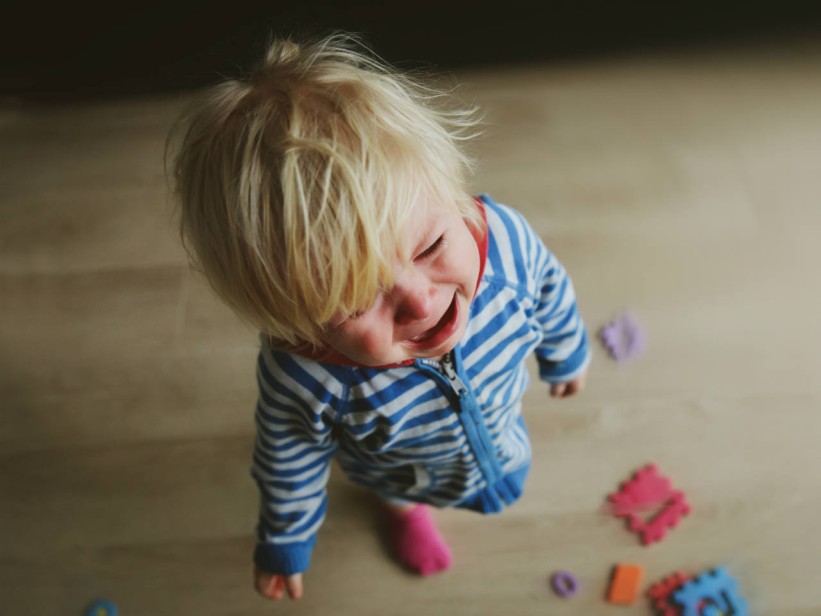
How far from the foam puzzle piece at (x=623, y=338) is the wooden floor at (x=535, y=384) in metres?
0.02

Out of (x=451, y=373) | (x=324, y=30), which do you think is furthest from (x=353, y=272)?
(x=324, y=30)

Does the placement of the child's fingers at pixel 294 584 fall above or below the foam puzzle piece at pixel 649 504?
below

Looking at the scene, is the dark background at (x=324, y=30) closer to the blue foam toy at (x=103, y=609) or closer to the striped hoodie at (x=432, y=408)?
the striped hoodie at (x=432, y=408)

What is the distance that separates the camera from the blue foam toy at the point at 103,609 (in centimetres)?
96

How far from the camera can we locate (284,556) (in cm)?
77

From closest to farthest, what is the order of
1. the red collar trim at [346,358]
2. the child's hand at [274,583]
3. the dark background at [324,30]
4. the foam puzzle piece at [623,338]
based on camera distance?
the red collar trim at [346,358]
the child's hand at [274,583]
the foam puzzle piece at [623,338]
the dark background at [324,30]

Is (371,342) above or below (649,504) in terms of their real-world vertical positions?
above

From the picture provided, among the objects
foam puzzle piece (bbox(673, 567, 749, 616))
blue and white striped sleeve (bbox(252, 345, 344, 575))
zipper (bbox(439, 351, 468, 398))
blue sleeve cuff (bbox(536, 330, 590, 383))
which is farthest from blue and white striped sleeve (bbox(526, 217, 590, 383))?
foam puzzle piece (bbox(673, 567, 749, 616))

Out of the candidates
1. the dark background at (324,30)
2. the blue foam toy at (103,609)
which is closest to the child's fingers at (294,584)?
the blue foam toy at (103,609)

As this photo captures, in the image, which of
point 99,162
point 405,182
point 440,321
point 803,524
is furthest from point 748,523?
point 99,162

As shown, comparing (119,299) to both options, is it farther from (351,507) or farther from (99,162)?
Result: (351,507)

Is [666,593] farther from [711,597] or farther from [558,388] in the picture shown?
[558,388]

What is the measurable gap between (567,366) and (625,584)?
318 mm

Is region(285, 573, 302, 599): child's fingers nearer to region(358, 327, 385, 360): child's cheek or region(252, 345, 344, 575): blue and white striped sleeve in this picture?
region(252, 345, 344, 575): blue and white striped sleeve
